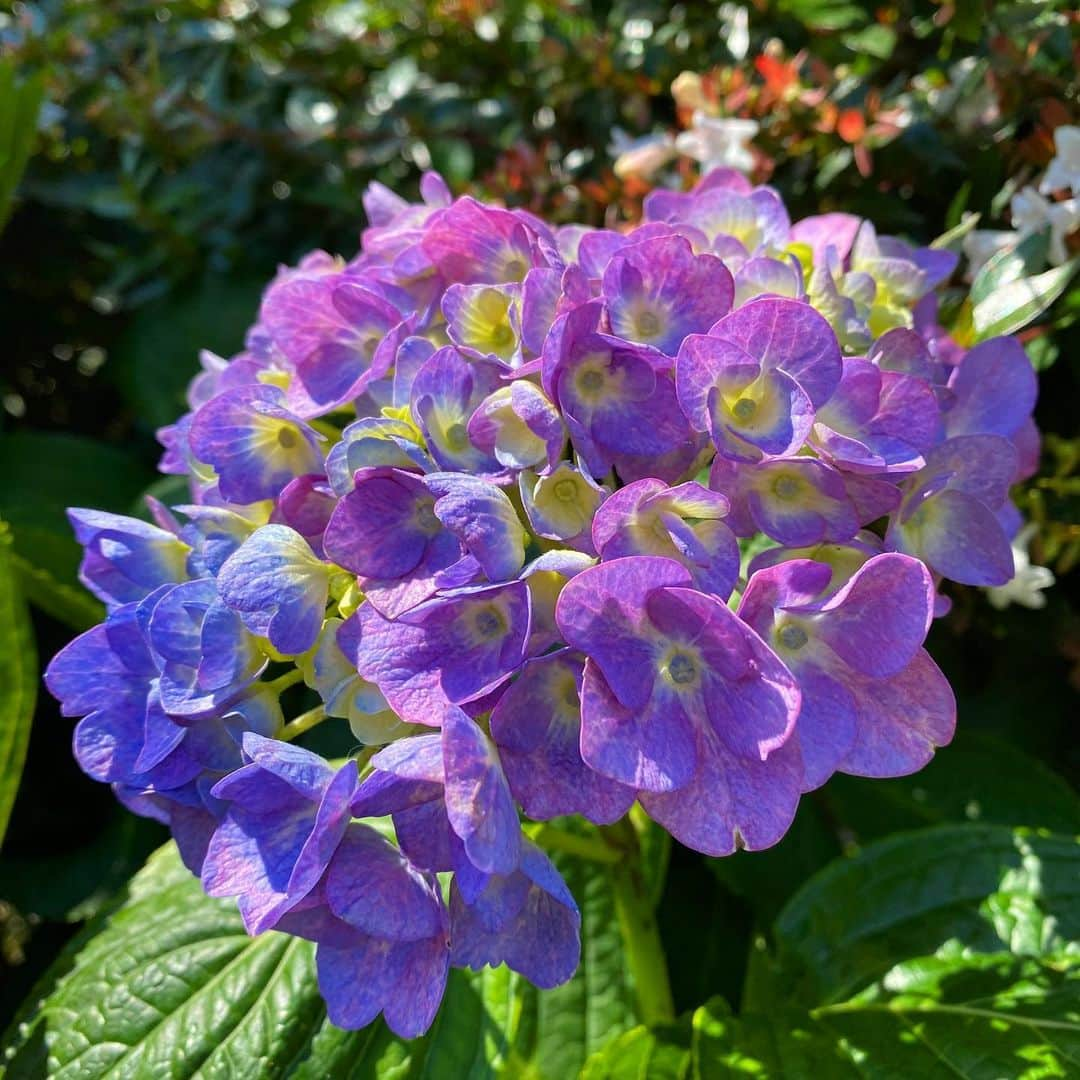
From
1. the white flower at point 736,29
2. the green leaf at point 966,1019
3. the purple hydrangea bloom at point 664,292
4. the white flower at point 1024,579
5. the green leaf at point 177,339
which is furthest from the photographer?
the green leaf at point 177,339

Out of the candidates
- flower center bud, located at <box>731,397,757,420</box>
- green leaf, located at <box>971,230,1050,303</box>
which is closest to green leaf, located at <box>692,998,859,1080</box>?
flower center bud, located at <box>731,397,757,420</box>

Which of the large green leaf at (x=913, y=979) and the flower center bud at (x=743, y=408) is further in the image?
the large green leaf at (x=913, y=979)

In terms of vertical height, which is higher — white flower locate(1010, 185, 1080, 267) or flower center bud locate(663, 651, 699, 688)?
white flower locate(1010, 185, 1080, 267)

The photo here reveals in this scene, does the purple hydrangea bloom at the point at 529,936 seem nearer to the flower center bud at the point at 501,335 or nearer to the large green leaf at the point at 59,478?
the flower center bud at the point at 501,335

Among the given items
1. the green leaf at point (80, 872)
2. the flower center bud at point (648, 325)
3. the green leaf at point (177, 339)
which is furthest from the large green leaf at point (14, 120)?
the flower center bud at point (648, 325)

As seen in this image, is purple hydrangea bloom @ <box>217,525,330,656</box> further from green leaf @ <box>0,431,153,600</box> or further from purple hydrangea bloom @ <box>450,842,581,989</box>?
green leaf @ <box>0,431,153,600</box>

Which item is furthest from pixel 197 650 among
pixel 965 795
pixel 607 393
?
pixel 965 795

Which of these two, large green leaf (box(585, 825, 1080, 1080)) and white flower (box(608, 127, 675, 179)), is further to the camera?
white flower (box(608, 127, 675, 179))

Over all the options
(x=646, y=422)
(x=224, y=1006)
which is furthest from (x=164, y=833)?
(x=646, y=422)
